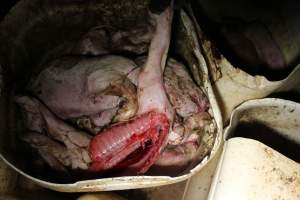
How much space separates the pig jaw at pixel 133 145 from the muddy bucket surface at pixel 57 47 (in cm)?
9

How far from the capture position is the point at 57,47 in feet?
4.25

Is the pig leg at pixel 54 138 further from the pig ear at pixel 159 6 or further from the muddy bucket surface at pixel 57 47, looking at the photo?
the pig ear at pixel 159 6

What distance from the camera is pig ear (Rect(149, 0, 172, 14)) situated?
3.57 feet

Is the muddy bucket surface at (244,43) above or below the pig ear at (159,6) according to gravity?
below

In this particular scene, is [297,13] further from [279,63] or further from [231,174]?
[231,174]

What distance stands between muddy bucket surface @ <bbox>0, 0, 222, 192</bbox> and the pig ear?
0.27 ft

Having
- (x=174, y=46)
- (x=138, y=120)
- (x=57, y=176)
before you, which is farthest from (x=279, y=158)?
(x=57, y=176)

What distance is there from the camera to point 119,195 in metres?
1.27

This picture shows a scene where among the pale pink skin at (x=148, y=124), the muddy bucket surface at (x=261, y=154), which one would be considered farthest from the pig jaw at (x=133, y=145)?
the muddy bucket surface at (x=261, y=154)

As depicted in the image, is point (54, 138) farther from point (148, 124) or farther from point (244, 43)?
point (244, 43)

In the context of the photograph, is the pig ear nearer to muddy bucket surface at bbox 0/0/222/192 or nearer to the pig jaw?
muddy bucket surface at bbox 0/0/222/192

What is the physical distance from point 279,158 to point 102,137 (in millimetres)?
436

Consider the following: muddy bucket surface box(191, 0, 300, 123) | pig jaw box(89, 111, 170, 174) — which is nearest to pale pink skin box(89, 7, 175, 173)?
pig jaw box(89, 111, 170, 174)

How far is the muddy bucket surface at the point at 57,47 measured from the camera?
104 centimetres
